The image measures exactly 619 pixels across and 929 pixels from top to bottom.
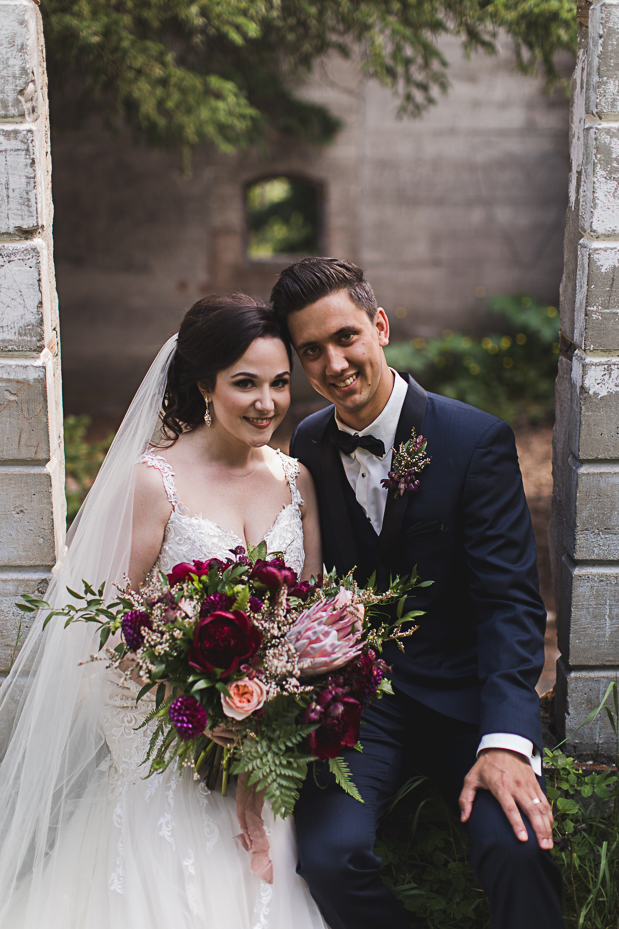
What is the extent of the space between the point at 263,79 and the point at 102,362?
144 inches

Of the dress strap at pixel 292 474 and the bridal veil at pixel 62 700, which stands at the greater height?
the dress strap at pixel 292 474

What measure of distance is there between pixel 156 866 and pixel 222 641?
2.48 ft

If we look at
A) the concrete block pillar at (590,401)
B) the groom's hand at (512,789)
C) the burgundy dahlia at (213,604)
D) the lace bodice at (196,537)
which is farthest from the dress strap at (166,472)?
the concrete block pillar at (590,401)

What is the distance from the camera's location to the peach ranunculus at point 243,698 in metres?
1.84

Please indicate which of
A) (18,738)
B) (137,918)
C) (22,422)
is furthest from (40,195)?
(137,918)

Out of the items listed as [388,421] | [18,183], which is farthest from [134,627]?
[18,183]

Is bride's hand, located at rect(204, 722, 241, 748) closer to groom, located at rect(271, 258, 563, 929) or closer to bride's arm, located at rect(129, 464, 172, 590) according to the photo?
groom, located at rect(271, 258, 563, 929)

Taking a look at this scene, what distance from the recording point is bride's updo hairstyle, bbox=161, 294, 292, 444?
2.46m

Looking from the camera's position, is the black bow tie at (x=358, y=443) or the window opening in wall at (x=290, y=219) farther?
the window opening in wall at (x=290, y=219)

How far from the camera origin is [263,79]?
27.0 ft

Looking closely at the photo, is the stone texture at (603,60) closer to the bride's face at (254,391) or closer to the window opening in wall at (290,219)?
the bride's face at (254,391)

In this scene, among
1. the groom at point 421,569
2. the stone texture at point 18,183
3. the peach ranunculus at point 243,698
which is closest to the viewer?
the peach ranunculus at point 243,698

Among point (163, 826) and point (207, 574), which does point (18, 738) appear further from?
point (207, 574)

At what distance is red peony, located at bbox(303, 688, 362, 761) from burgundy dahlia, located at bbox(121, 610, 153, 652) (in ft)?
1.47
